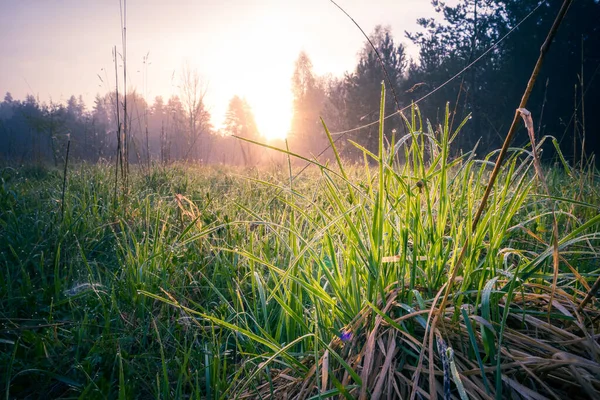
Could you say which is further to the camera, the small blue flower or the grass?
the small blue flower

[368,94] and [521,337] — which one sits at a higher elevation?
[368,94]

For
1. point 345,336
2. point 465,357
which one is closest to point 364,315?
point 345,336

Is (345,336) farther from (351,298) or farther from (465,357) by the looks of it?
(465,357)

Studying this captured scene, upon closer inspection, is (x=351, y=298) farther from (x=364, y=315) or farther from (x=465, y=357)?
(x=465, y=357)

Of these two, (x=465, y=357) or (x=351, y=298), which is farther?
(x=351, y=298)

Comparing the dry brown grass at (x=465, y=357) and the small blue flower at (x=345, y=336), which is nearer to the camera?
the dry brown grass at (x=465, y=357)

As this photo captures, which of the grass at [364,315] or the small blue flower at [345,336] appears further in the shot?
the small blue flower at [345,336]

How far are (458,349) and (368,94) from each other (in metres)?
22.2

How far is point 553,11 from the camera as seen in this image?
14.0 meters

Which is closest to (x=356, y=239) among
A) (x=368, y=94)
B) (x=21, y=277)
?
Answer: (x=21, y=277)

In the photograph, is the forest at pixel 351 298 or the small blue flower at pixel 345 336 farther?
the small blue flower at pixel 345 336

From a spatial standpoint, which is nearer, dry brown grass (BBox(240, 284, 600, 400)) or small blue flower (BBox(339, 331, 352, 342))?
dry brown grass (BBox(240, 284, 600, 400))

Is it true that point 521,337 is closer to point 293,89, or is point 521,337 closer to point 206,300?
point 206,300

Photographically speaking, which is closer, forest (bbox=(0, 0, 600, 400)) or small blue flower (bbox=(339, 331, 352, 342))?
forest (bbox=(0, 0, 600, 400))
